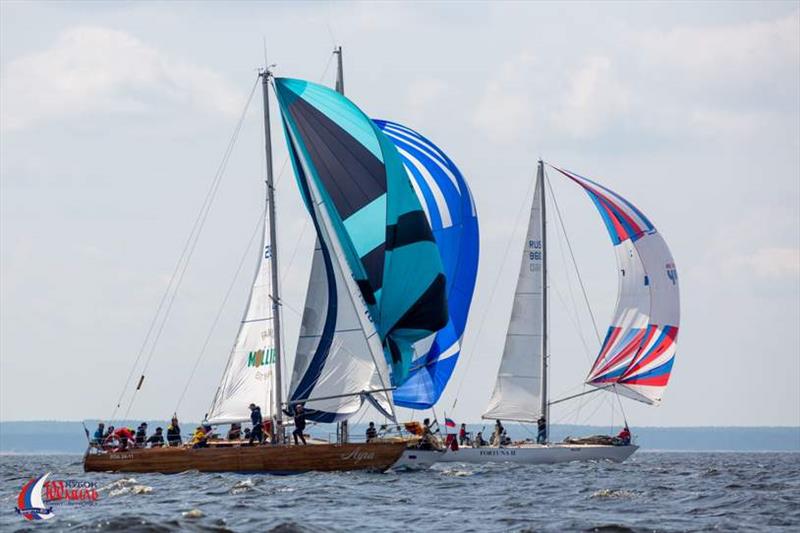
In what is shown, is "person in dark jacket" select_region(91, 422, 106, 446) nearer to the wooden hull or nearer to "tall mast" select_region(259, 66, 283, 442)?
the wooden hull

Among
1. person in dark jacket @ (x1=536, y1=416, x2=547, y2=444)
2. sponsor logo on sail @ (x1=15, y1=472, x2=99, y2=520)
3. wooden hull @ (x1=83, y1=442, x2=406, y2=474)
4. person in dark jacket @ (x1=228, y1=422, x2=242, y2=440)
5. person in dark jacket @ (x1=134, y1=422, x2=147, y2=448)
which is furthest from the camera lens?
person in dark jacket @ (x1=536, y1=416, x2=547, y2=444)

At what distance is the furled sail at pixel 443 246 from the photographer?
44906mm

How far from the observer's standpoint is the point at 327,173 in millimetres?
37094

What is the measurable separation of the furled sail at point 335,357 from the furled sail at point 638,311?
16855mm

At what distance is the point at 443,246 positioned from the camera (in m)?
46.7

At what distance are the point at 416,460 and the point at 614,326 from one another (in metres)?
15.1

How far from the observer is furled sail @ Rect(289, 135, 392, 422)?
3697 centimetres

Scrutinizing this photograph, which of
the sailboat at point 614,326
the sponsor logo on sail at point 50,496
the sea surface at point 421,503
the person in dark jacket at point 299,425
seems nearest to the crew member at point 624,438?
the sailboat at point 614,326

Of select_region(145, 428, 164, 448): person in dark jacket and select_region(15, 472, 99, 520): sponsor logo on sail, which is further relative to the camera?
select_region(145, 428, 164, 448): person in dark jacket

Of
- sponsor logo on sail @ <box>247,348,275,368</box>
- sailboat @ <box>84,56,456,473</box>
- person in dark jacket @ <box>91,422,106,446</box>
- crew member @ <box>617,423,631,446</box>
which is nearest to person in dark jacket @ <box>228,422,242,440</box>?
sailboat @ <box>84,56,456,473</box>

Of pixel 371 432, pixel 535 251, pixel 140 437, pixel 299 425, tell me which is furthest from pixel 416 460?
pixel 535 251

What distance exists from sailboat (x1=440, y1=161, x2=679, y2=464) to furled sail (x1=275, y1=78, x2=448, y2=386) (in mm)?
13786

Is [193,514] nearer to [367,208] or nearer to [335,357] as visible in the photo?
[335,357]

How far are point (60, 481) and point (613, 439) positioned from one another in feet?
70.3
